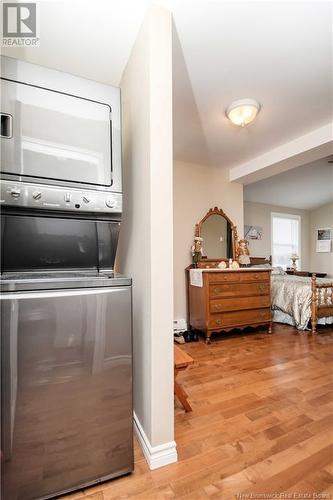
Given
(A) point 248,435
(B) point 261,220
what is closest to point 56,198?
(A) point 248,435

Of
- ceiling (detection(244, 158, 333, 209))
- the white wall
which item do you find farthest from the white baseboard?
ceiling (detection(244, 158, 333, 209))

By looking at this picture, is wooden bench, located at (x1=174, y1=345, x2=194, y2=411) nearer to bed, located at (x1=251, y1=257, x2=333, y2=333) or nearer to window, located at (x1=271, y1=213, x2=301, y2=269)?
bed, located at (x1=251, y1=257, x2=333, y2=333)

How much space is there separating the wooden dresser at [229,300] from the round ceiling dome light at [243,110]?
1.64 metres

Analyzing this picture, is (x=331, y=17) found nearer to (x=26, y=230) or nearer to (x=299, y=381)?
(x=26, y=230)

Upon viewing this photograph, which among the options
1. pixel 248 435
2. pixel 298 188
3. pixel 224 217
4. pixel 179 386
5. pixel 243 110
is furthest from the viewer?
pixel 298 188

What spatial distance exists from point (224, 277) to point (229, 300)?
0.30 m

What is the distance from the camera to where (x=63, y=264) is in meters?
1.28

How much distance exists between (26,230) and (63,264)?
0.23 m

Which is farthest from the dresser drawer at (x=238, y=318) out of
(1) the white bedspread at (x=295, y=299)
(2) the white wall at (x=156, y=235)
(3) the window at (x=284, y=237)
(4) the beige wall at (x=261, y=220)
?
(3) the window at (x=284, y=237)

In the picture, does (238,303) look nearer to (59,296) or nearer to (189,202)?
(189,202)

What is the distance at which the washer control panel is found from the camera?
1051 mm


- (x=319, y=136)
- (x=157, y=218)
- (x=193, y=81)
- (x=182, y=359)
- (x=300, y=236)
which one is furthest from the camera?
(x=300, y=236)

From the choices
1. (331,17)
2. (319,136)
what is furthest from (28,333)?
(319,136)

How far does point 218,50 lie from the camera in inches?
67.8
